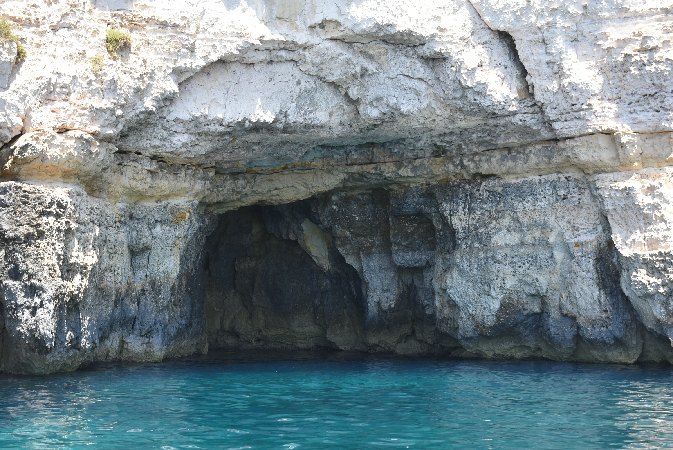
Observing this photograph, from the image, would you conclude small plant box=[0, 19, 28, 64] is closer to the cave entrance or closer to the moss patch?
the moss patch

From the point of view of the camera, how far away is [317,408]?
1295cm

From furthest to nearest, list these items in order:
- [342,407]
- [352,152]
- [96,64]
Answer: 1. [352,152]
2. [96,64]
3. [342,407]

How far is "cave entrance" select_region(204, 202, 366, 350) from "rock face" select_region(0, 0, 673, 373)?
2.86m

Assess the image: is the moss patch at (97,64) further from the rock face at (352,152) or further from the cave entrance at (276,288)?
the cave entrance at (276,288)

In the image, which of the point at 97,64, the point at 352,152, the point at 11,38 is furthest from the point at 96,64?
the point at 352,152

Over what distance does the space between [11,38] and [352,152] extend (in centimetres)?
754

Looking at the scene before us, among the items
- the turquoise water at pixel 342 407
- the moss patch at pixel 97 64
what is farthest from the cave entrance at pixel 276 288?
the moss patch at pixel 97 64

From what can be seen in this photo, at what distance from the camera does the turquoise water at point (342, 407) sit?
425 inches

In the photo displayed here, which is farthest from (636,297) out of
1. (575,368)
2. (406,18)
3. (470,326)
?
(406,18)

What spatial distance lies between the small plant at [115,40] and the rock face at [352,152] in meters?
0.14

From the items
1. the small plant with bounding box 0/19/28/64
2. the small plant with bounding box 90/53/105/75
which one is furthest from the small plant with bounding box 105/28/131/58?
the small plant with bounding box 0/19/28/64

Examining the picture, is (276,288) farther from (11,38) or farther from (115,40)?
(11,38)

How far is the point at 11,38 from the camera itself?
14867mm

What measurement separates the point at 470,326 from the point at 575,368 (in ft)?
9.11
